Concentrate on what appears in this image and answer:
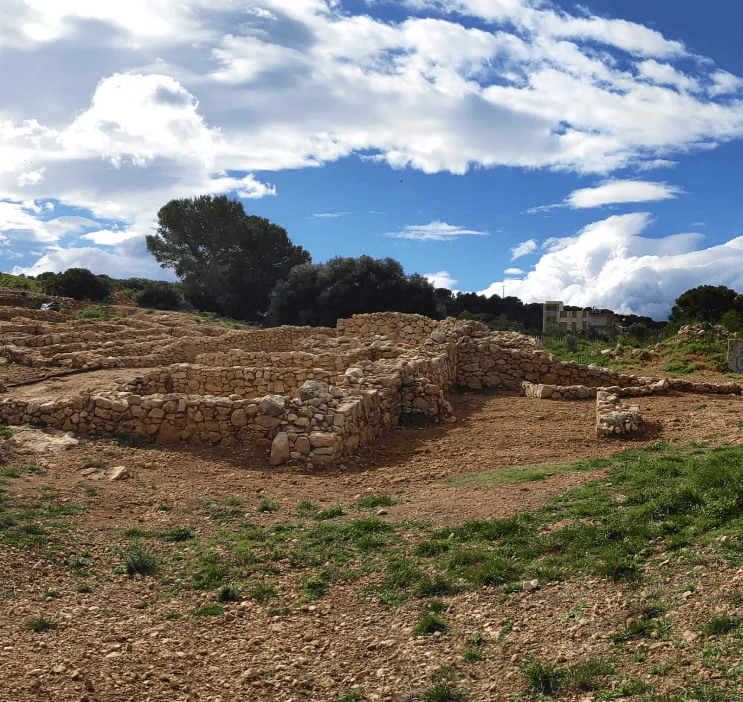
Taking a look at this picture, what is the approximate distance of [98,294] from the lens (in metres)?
37.9

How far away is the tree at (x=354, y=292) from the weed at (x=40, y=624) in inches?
1230

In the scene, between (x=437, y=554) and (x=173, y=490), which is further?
(x=173, y=490)

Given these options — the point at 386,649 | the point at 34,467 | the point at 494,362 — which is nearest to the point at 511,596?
the point at 386,649

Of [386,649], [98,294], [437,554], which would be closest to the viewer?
[386,649]

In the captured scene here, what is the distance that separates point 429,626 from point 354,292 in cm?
3210

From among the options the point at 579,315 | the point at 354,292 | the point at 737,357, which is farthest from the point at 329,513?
the point at 579,315

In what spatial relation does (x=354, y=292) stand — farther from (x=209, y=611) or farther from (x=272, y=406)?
(x=209, y=611)

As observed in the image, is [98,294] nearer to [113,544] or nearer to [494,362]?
[494,362]

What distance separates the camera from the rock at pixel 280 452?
10.1m

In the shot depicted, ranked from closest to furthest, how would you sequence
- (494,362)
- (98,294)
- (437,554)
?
(437,554) → (494,362) → (98,294)

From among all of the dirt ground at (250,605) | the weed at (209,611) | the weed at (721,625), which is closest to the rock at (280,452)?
the dirt ground at (250,605)

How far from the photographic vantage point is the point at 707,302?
135ft

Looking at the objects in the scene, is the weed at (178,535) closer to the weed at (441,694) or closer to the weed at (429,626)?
the weed at (429,626)

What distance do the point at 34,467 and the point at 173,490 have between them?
79.4 inches
